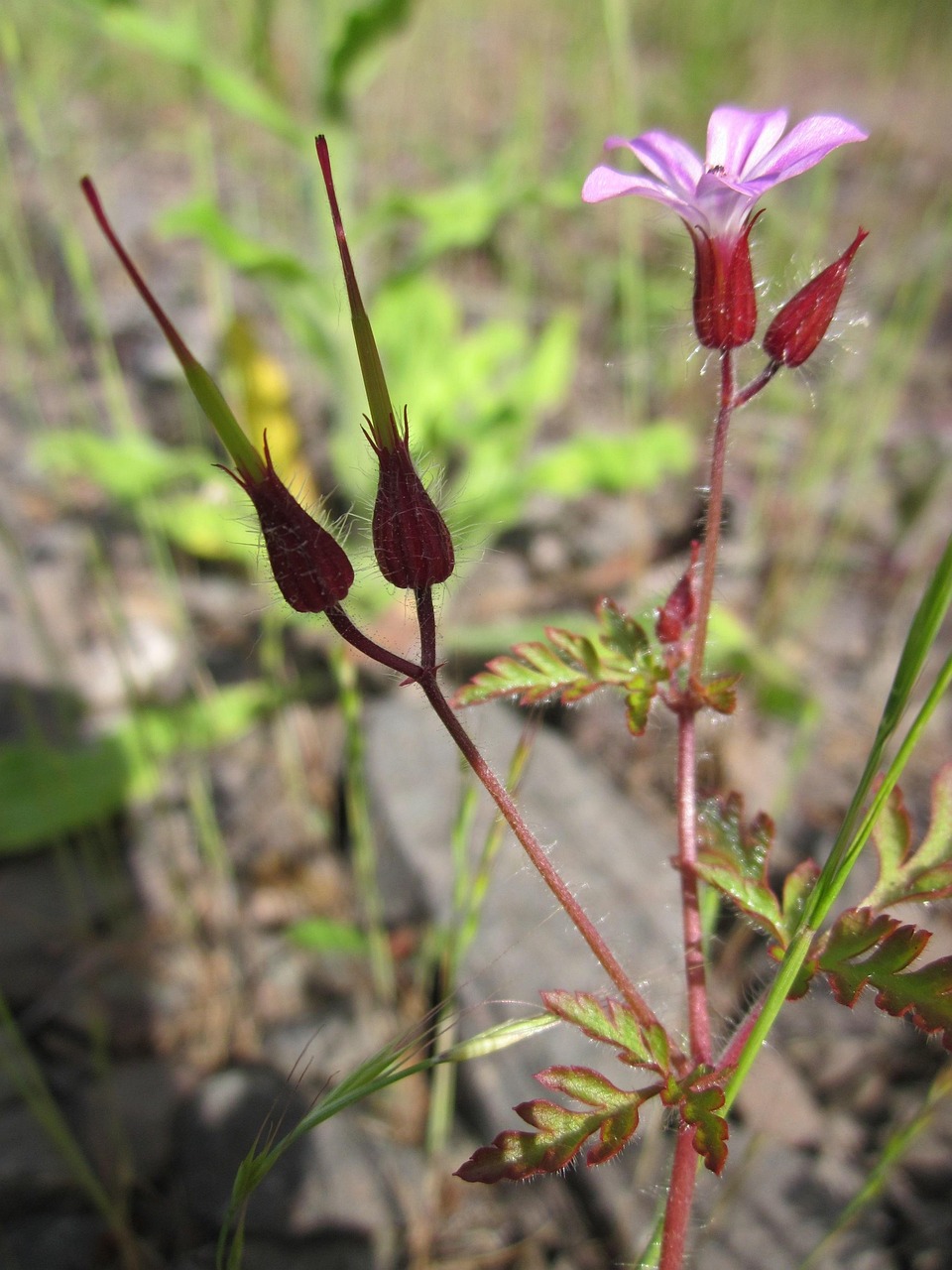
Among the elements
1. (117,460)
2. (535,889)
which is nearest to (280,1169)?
(535,889)

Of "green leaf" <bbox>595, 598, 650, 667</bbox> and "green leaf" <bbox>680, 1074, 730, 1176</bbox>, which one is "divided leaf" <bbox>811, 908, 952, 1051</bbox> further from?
"green leaf" <bbox>595, 598, 650, 667</bbox>

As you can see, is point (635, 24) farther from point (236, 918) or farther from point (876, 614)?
point (236, 918)

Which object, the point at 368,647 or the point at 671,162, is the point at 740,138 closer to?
the point at 671,162

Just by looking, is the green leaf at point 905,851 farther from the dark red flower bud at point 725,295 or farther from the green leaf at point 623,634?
the dark red flower bud at point 725,295

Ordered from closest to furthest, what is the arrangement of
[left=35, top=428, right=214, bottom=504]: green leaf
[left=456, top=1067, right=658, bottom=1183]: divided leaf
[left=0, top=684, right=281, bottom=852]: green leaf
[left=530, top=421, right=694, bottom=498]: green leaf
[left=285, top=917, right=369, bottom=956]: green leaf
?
→ 1. [left=456, top=1067, right=658, bottom=1183]: divided leaf
2. [left=285, top=917, right=369, bottom=956]: green leaf
3. [left=0, top=684, right=281, bottom=852]: green leaf
4. [left=35, top=428, right=214, bottom=504]: green leaf
5. [left=530, top=421, right=694, bottom=498]: green leaf

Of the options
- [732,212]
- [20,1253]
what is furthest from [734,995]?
[732,212]

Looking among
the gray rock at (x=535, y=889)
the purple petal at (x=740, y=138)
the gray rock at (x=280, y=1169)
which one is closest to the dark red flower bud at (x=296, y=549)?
the purple petal at (x=740, y=138)

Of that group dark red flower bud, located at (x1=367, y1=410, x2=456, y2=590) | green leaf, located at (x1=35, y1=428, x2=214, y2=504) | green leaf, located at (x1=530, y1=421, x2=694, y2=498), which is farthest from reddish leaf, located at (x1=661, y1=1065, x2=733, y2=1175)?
green leaf, located at (x1=530, y1=421, x2=694, y2=498)
